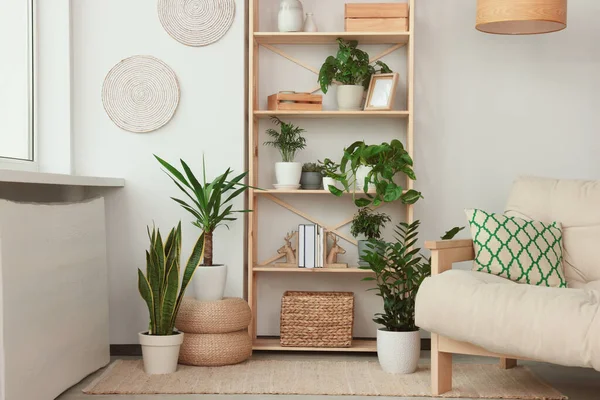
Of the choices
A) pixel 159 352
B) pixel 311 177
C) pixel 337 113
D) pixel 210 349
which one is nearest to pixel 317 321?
pixel 210 349

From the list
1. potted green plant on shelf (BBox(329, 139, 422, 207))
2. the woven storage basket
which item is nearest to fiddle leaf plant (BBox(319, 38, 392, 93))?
potted green plant on shelf (BBox(329, 139, 422, 207))

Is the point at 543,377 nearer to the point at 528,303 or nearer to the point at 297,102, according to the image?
the point at 528,303

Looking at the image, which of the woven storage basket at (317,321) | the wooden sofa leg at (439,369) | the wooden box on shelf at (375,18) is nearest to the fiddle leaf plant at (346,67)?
the wooden box on shelf at (375,18)

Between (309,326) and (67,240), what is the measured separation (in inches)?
54.6

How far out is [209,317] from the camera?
3.81 meters

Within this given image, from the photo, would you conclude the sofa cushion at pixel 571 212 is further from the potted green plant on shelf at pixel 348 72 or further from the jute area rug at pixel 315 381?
the potted green plant on shelf at pixel 348 72

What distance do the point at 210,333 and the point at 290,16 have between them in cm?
170

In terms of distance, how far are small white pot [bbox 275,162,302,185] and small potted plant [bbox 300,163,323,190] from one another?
0.20 ft

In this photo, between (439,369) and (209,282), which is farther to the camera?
(209,282)

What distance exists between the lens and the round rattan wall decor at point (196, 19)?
4184mm

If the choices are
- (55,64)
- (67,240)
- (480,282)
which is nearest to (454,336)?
(480,282)

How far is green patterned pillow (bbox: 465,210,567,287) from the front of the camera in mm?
3449

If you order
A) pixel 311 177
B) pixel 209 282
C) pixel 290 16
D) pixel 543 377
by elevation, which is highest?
pixel 290 16

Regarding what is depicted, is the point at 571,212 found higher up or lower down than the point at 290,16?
lower down
